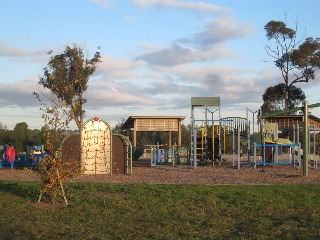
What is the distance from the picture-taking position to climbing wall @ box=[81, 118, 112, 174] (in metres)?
20.1

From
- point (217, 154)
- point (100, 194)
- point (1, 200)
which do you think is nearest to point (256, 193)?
point (100, 194)

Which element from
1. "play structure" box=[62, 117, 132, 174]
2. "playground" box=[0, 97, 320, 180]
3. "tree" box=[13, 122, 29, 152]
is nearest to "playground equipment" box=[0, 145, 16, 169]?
"playground" box=[0, 97, 320, 180]

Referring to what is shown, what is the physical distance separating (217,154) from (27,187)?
1299cm

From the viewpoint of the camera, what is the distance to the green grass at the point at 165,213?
353 inches

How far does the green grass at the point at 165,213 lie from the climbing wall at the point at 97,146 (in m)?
5.60

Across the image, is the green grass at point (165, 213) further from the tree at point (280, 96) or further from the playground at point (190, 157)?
the tree at point (280, 96)

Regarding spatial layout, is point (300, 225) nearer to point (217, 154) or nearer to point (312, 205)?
point (312, 205)

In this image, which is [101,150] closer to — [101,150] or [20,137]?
[101,150]

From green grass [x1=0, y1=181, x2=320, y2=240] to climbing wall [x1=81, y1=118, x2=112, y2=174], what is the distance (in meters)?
5.60

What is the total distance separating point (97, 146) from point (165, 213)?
987 cm

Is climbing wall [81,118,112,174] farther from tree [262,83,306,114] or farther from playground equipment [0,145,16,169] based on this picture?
tree [262,83,306,114]

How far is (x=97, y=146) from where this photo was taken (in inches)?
797

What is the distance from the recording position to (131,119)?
35000 millimetres

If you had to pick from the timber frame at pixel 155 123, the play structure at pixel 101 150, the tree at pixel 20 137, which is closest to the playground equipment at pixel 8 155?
the play structure at pixel 101 150
